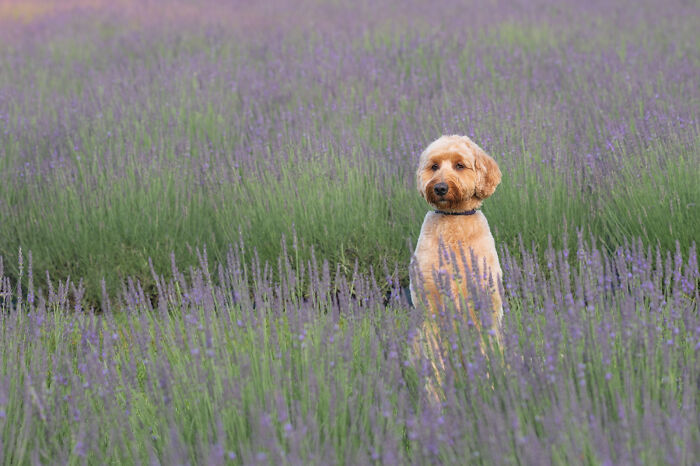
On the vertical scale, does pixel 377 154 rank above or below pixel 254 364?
above

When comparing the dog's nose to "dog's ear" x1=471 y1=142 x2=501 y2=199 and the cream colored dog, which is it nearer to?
the cream colored dog

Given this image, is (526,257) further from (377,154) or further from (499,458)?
(377,154)

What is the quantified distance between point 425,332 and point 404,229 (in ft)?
7.06

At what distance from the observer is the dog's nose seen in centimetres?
308

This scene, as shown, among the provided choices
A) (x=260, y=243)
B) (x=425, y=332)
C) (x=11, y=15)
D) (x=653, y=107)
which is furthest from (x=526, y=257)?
(x=11, y=15)

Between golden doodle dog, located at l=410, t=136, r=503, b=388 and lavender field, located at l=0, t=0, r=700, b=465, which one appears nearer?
lavender field, located at l=0, t=0, r=700, b=465

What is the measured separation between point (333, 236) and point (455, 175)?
1.57 m

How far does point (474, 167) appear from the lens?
10.9 feet

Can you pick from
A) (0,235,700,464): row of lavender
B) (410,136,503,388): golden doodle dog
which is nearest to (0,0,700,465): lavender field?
(0,235,700,464): row of lavender

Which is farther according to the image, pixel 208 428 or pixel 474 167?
pixel 474 167

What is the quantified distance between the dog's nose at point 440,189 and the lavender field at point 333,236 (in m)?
0.40

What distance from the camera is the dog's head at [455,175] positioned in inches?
124

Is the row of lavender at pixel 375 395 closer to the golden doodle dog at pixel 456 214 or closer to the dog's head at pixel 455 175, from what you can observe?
the golden doodle dog at pixel 456 214

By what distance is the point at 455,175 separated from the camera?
317 centimetres
